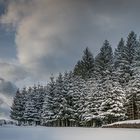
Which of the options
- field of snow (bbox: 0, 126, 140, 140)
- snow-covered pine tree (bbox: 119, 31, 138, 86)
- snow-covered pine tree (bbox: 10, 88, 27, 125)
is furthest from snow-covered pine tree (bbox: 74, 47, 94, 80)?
field of snow (bbox: 0, 126, 140, 140)

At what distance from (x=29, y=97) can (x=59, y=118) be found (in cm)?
2137

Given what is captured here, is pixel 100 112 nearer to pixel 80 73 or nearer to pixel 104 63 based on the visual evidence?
pixel 104 63

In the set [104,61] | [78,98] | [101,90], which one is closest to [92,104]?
[101,90]

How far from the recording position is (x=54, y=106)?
66875mm

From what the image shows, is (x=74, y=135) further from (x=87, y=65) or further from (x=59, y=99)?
(x=87, y=65)

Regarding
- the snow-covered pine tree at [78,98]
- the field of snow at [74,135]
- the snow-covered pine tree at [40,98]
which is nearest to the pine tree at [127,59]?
the snow-covered pine tree at [78,98]

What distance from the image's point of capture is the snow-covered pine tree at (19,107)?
281 feet

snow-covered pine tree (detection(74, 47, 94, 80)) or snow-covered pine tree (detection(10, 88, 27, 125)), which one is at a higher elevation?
snow-covered pine tree (detection(74, 47, 94, 80))

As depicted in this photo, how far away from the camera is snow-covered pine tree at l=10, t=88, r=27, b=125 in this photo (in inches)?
3369

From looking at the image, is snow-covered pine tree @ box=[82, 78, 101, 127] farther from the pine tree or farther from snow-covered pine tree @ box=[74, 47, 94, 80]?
snow-covered pine tree @ box=[74, 47, 94, 80]

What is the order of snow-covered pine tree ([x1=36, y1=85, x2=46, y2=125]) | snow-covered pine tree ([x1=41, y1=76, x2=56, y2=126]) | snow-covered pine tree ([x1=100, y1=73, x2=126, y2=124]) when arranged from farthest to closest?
snow-covered pine tree ([x1=36, y1=85, x2=46, y2=125]) < snow-covered pine tree ([x1=41, y1=76, x2=56, y2=126]) < snow-covered pine tree ([x1=100, y1=73, x2=126, y2=124])

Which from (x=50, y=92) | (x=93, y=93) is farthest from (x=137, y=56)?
(x=50, y=92)

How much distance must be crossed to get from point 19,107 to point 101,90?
121 feet

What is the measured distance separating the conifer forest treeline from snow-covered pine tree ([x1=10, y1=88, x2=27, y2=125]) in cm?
1342
